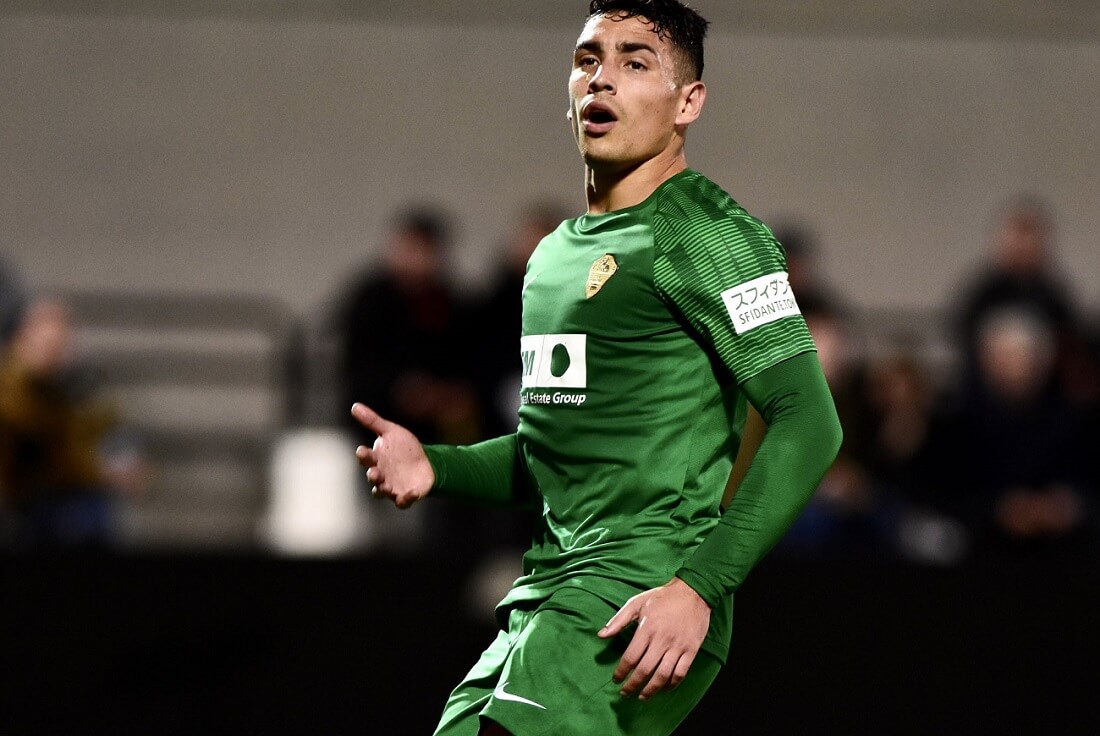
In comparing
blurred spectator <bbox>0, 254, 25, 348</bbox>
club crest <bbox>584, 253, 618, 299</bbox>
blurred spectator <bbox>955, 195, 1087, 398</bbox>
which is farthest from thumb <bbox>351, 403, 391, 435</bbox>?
blurred spectator <bbox>955, 195, 1087, 398</bbox>

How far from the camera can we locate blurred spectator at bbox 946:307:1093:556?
303 inches

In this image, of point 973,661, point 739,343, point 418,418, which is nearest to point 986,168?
point 973,661

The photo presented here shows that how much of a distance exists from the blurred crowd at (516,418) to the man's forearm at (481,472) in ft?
12.0

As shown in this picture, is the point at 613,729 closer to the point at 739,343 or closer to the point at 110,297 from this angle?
the point at 739,343

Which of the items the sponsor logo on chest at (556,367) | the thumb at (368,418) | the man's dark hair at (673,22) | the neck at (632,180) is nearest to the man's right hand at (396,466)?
the thumb at (368,418)

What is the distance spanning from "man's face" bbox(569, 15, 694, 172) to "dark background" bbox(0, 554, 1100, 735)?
4.41 m

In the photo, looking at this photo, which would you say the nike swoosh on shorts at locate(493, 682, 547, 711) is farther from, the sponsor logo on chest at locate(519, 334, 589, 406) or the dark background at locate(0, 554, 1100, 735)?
the dark background at locate(0, 554, 1100, 735)

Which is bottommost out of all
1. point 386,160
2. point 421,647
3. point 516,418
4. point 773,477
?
point 421,647

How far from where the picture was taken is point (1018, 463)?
7.73 m

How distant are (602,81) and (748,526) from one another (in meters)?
0.89

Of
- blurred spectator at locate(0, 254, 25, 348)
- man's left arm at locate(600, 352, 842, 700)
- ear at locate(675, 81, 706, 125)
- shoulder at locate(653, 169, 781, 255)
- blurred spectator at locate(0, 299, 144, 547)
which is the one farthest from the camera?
blurred spectator at locate(0, 254, 25, 348)

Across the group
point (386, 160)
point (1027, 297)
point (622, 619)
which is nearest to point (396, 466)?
point (622, 619)

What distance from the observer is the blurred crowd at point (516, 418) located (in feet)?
24.0

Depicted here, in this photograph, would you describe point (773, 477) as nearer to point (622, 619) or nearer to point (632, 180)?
point (622, 619)
